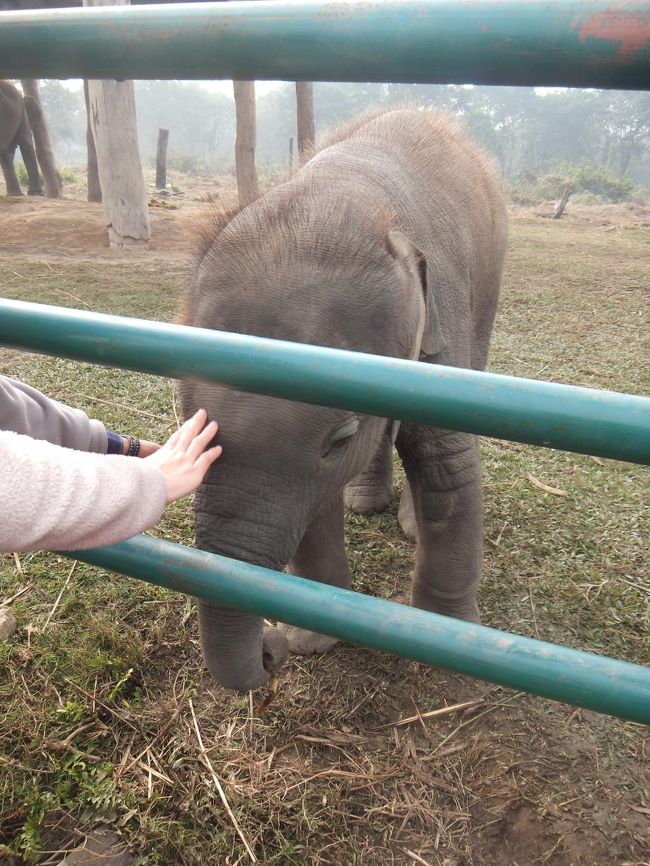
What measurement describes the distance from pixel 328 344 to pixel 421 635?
0.89 m

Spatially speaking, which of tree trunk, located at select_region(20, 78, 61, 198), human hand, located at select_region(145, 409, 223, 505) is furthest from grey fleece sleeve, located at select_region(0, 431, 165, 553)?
tree trunk, located at select_region(20, 78, 61, 198)

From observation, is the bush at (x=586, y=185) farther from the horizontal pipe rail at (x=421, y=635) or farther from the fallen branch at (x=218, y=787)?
the horizontal pipe rail at (x=421, y=635)

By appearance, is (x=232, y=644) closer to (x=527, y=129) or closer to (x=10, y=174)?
(x=10, y=174)

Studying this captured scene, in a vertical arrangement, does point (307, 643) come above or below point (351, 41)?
below

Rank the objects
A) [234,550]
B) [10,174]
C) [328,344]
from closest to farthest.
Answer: [234,550]
[328,344]
[10,174]

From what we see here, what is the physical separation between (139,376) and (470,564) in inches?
116

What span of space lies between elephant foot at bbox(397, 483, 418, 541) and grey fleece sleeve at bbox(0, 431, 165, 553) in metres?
2.18

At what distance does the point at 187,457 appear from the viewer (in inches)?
54.6

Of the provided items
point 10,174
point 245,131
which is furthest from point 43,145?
point 245,131

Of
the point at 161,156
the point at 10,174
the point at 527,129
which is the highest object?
the point at 10,174

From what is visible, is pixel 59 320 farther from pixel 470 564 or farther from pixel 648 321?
pixel 648 321

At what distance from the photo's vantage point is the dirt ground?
6.09ft

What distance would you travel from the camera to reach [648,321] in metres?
6.29

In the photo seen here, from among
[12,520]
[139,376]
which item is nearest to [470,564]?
[12,520]
